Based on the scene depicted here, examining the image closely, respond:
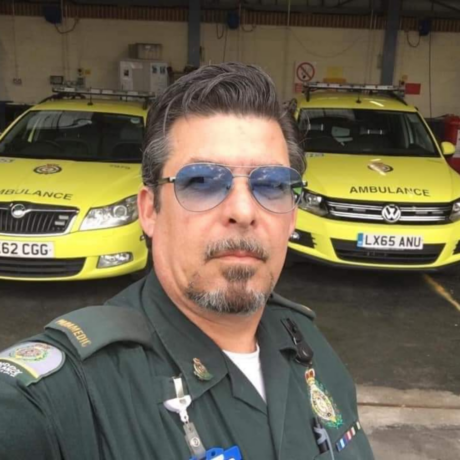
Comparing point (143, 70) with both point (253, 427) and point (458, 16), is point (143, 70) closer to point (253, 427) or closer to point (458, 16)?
point (458, 16)

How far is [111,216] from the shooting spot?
4453mm

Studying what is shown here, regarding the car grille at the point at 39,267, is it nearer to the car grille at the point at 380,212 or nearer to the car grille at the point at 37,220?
the car grille at the point at 37,220

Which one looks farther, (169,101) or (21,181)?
(21,181)

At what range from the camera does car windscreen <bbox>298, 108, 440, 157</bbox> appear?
5.98 meters

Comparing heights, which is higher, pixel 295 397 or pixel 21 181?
pixel 295 397

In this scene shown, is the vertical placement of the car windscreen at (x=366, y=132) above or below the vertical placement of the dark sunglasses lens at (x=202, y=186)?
below

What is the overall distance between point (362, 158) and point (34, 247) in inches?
123

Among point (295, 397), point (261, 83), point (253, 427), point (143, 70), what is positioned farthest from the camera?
point (143, 70)

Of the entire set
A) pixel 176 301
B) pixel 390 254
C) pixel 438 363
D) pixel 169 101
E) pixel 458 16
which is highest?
pixel 458 16

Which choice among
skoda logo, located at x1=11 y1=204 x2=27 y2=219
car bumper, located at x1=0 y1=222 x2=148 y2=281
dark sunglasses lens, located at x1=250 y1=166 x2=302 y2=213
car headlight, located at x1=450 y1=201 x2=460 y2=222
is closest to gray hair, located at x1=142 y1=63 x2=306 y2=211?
dark sunglasses lens, located at x1=250 y1=166 x2=302 y2=213

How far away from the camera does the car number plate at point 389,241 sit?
187 inches

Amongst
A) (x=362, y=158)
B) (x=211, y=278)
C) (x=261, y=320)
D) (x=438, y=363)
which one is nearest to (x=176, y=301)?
(x=211, y=278)

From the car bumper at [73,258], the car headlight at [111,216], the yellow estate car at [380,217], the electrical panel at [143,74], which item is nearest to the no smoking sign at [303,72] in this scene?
the electrical panel at [143,74]

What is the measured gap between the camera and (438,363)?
12.7 ft
